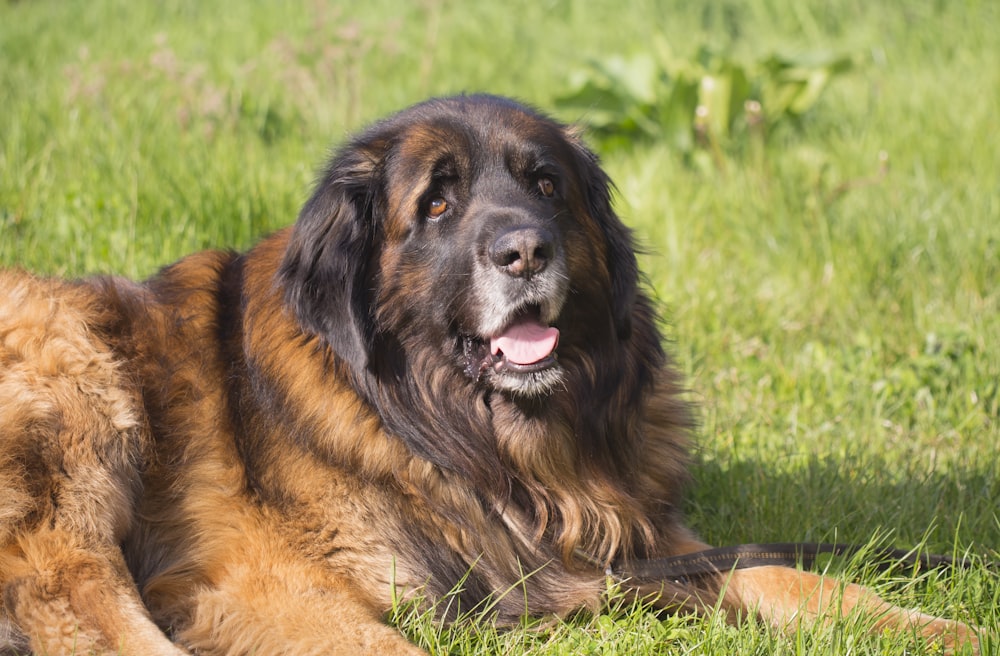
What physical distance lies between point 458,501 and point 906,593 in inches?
54.1

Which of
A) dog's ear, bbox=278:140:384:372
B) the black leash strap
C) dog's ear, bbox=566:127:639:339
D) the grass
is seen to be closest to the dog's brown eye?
dog's ear, bbox=278:140:384:372

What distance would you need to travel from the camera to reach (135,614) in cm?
281

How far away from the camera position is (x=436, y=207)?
3.12 m

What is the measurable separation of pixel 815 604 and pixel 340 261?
173 cm

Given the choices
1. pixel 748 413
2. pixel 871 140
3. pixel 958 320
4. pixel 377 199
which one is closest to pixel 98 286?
pixel 377 199

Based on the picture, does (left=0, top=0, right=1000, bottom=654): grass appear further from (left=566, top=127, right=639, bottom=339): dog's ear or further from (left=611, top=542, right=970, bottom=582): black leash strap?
(left=566, top=127, right=639, bottom=339): dog's ear

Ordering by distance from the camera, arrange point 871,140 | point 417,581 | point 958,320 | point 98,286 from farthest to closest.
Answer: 1. point 871,140
2. point 958,320
3. point 98,286
4. point 417,581

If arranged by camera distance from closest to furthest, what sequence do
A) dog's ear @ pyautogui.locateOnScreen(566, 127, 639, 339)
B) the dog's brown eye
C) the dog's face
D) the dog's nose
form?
the dog's nose
the dog's face
the dog's brown eye
dog's ear @ pyautogui.locateOnScreen(566, 127, 639, 339)

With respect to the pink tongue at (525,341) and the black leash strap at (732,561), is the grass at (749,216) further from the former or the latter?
the pink tongue at (525,341)

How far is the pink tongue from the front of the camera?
9.97ft

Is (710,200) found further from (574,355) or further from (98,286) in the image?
(98,286)

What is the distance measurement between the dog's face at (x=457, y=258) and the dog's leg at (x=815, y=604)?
0.86 metres

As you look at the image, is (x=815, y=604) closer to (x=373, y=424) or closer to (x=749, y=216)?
(x=373, y=424)

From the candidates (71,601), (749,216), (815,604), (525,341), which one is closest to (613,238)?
(525,341)
